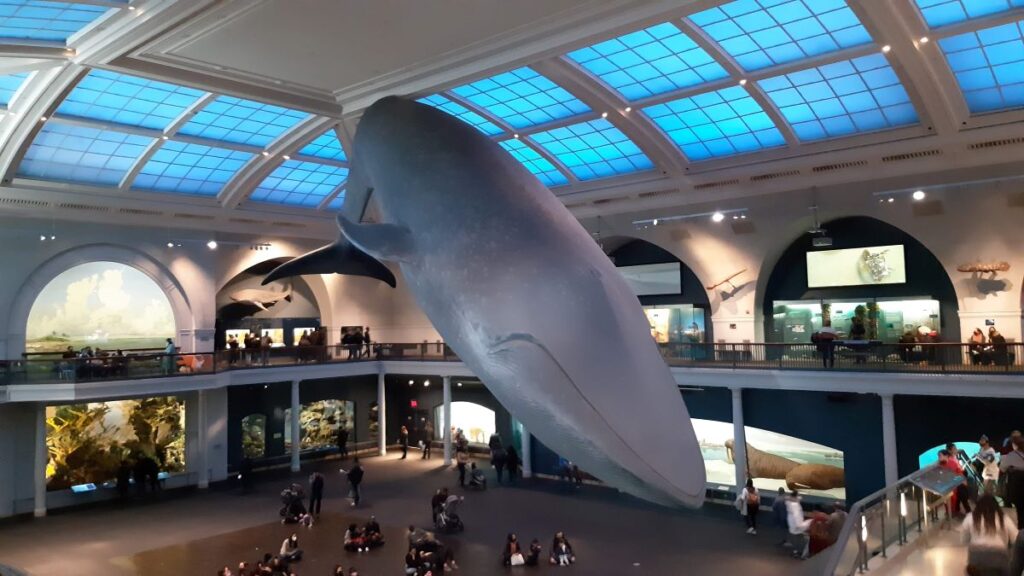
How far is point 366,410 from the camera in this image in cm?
3164

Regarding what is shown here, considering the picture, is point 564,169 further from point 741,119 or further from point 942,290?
point 942,290

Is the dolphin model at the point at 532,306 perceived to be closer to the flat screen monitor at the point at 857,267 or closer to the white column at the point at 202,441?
the flat screen monitor at the point at 857,267

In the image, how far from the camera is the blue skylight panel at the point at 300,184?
27.5m

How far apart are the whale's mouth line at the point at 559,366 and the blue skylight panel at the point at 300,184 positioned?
25.8 m

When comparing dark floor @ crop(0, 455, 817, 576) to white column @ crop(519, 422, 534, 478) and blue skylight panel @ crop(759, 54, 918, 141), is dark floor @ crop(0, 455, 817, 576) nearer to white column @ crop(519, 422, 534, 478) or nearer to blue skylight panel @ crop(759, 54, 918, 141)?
white column @ crop(519, 422, 534, 478)

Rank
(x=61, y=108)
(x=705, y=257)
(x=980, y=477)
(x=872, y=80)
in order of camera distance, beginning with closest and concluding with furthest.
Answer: (x=980, y=477) → (x=872, y=80) → (x=61, y=108) → (x=705, y=257)

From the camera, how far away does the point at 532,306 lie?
9.80ft

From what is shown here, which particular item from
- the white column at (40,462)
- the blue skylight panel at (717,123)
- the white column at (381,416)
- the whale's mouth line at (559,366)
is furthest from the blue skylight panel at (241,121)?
the whale's mouth line at (559,366)

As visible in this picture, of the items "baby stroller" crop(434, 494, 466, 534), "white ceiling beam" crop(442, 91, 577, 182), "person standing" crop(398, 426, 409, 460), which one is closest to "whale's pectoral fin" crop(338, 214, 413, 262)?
"baby stroller" crop(434, 494, 466, 534)

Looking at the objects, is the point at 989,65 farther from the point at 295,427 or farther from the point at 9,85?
the point at 9,85

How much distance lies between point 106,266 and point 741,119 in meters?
23.2

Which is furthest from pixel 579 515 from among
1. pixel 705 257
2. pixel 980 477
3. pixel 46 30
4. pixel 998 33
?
pixel 46 30

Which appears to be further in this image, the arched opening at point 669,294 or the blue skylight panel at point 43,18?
the arched opening at point 669,294

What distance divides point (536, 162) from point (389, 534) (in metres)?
15.2
